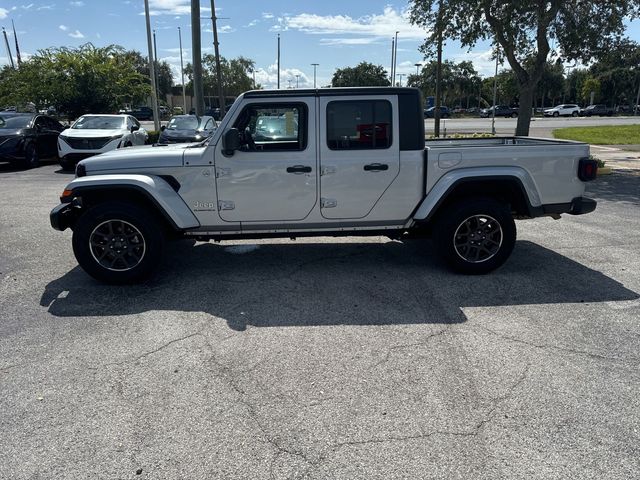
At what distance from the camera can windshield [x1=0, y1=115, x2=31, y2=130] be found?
1520 cm

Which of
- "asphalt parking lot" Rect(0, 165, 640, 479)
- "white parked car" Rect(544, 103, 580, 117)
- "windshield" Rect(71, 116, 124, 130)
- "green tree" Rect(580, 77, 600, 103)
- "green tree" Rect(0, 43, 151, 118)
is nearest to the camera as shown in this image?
"asphalt parking lot" Rect(0, 165, 640, 479)

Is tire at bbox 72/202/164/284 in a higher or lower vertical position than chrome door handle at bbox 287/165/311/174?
lower

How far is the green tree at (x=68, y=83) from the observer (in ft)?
71.9

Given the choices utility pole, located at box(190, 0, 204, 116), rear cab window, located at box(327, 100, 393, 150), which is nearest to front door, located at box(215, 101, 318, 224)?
rear cab window, located at box(327, 100, 393, 150)

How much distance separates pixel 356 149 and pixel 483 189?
4.82 feet

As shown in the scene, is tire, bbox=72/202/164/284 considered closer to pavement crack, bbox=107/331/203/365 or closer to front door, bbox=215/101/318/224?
front door, bbox=215/101/318/224

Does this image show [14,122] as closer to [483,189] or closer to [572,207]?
[483,189]

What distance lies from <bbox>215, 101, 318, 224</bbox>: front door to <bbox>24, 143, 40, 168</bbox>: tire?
1250cm

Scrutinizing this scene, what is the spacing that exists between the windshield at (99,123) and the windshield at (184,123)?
193cm

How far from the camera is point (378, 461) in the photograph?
2.66 metres

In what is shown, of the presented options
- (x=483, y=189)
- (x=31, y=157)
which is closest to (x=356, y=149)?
(x=483, y=189)

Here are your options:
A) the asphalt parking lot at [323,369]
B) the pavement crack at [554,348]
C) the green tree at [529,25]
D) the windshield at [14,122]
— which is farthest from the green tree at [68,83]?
the pavement crack at [554,348]

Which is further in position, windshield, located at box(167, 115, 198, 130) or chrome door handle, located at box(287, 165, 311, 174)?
windshield, located at box(167, 115, 198, 130)

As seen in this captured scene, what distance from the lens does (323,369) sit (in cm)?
360
